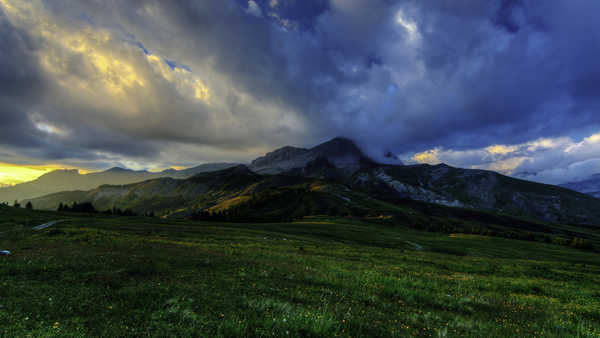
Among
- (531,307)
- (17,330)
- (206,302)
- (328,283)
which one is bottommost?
(531,307)

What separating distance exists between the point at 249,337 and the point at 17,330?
609cm

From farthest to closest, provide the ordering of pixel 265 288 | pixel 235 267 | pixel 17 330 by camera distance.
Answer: pixel 235 267
pixel 265 288
pixel 17 330

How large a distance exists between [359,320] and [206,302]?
5.76m

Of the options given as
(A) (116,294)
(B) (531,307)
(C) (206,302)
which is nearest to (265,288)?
(C) (206,302)

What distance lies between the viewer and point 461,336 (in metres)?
8.25

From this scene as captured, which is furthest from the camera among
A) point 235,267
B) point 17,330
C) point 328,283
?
point 235,267

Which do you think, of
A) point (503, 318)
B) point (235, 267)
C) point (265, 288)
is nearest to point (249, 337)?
point (265, 288)

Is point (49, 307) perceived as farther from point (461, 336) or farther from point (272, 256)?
point (272, 256)

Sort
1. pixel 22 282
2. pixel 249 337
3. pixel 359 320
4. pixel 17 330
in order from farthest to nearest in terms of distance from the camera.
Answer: pixel 22 282, pixel 359 320, pixel 249 337, pixel 17 330

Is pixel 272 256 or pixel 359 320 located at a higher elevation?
pixel 359 320

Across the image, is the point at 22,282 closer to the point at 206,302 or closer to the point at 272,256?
the point at 206,302

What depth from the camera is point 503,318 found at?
1116cm

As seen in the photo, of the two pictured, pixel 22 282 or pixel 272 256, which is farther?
pixel 272 256

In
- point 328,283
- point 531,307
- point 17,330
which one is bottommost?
point 531,307
